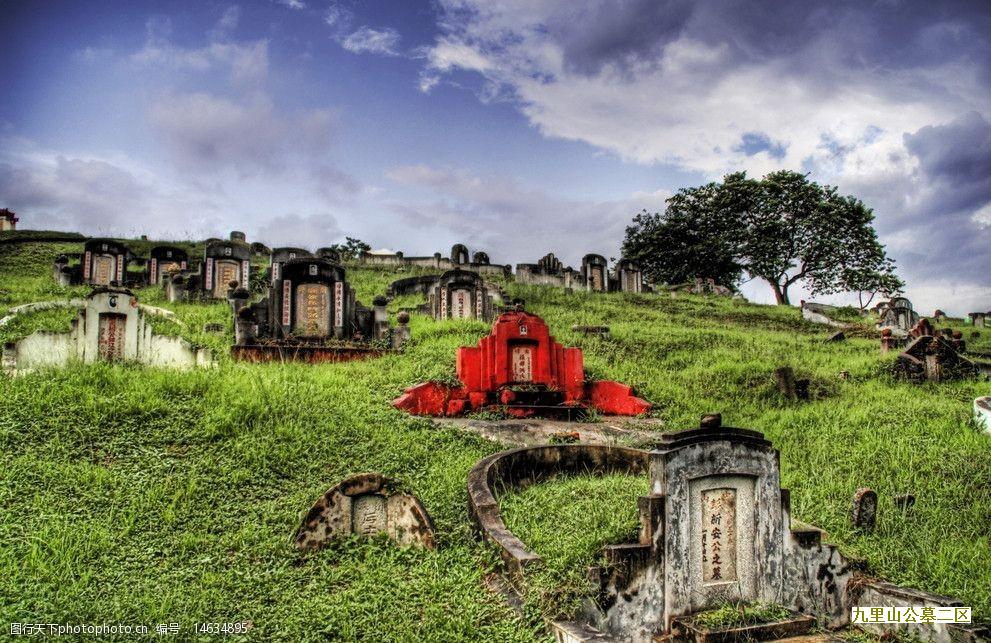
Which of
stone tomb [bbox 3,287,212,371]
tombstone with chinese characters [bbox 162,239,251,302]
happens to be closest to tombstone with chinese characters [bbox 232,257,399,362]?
stone tomb [bbox 3,287,212,371]

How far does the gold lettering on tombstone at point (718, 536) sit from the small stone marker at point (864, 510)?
1.93 meters

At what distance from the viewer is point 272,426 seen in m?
8.10

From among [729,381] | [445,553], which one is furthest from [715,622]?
[729,381]

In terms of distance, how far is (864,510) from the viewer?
6312 mm

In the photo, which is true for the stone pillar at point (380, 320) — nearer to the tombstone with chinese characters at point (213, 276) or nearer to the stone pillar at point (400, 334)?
the stone pillar at point (400, 334)

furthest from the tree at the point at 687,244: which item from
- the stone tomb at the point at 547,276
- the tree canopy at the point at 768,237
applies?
the stone tomb at the point at 547,276

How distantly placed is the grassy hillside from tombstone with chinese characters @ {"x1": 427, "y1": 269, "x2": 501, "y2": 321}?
7546 mm

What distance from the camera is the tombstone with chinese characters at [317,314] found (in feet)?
46.7

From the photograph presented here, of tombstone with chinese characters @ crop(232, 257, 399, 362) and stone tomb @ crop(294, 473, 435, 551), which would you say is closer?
stone tomb @ crop(294, 473, 435, 551)

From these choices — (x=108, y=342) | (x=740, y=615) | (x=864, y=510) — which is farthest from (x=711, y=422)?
(x=108, y=342)

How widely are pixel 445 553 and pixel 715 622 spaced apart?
92.2 inches

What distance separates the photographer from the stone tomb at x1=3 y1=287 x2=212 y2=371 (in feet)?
37.4

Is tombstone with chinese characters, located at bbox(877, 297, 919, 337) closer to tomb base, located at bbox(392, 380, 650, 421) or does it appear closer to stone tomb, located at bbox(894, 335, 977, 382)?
stone tomb, located at bbox(894, 335, 977, 382)

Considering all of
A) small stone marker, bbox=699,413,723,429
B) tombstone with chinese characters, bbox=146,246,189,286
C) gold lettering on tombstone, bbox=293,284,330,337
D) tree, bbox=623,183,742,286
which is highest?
tree, bbox=623,183,742,286
